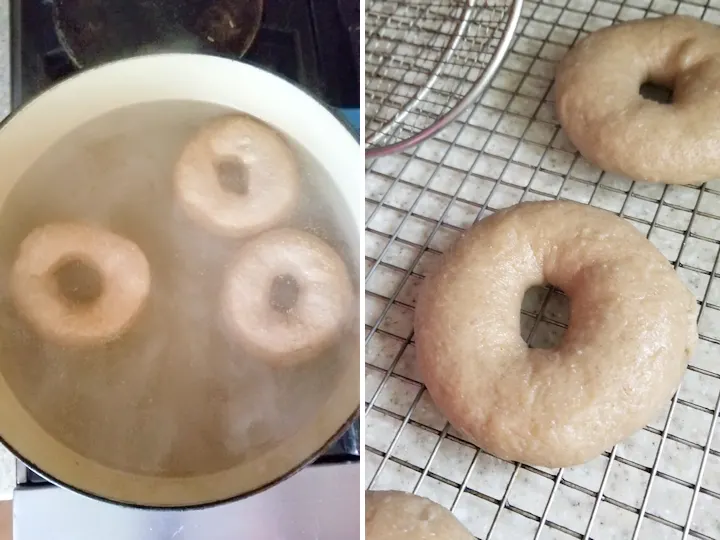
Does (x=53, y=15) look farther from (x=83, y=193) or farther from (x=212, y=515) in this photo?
(x=212, y=515)

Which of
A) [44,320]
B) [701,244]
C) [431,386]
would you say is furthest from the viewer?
[701,244]

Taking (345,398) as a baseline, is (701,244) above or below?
below

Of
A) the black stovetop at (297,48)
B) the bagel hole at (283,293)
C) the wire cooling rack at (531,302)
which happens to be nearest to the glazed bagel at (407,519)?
the wire cooling rack at (531,302)

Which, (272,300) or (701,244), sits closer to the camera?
(272,300)

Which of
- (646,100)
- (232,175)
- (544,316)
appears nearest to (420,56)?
(646,100)

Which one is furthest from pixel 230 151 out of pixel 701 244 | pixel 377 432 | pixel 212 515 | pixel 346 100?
pixel 701 244

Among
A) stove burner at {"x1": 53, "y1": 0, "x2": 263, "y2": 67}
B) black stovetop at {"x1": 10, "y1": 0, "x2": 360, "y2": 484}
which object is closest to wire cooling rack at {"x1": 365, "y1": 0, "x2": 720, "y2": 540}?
black stovetop at {"x1": 10, "y1": 0, "x2": 360, "y2": 484}

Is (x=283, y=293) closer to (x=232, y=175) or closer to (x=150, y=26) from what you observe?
(x=232, y=175)
